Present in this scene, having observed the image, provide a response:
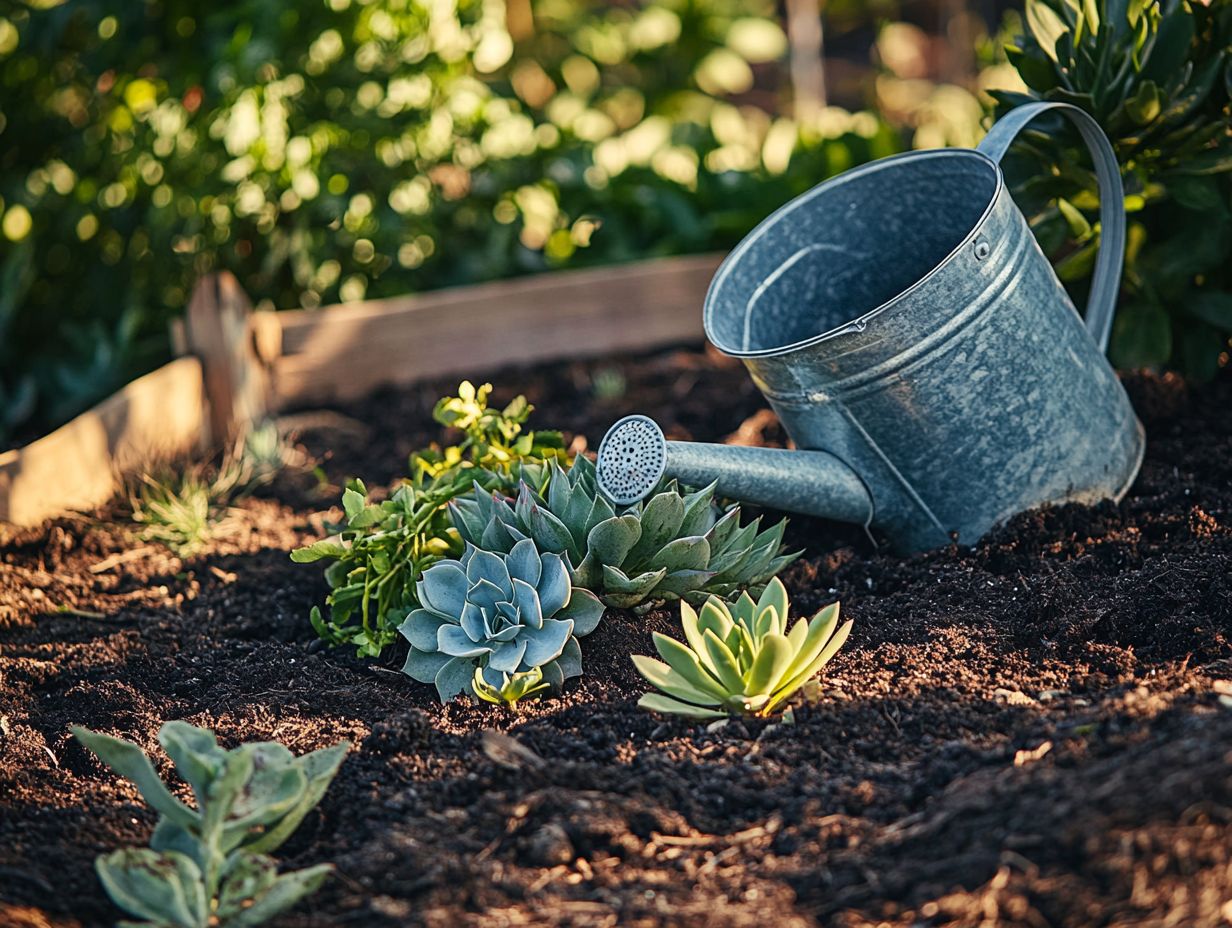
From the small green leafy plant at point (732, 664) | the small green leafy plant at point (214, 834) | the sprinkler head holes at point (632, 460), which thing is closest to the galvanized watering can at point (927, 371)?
the sprinkler head holes at point (632, 460)

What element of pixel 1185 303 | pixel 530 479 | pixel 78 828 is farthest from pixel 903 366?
pixel 78 828

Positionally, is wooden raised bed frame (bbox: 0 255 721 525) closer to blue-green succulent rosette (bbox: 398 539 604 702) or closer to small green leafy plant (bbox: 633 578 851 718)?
blue-green succulent rosette (bbox: 398 539 604 702)

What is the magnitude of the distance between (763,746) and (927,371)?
28.3 inches

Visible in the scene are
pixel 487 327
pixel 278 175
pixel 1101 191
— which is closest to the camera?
pixel 1101 191

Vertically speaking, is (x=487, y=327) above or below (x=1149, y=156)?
below

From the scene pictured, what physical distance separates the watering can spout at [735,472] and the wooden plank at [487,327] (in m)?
1.44

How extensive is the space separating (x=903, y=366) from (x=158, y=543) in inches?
61.6

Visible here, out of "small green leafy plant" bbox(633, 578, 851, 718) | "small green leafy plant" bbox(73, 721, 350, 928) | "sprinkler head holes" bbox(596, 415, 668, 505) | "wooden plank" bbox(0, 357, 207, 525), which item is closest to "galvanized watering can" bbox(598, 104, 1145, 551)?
"sprinkler head holes" bbox(596, 415, 668, 505)

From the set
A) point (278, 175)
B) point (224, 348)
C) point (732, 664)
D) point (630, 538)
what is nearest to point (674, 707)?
point (732, 664)

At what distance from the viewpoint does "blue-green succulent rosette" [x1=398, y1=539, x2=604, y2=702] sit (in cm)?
180

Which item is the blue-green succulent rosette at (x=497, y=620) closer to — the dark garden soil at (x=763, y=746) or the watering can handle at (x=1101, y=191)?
the dark garden soil at (x=763, y=746)

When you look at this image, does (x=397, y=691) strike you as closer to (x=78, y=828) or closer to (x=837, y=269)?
(x=78, y=828)

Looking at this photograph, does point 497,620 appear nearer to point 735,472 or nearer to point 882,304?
point 735,472

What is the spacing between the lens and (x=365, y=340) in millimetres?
3340
